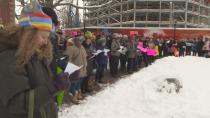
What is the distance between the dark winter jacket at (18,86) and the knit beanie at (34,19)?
0.61ft

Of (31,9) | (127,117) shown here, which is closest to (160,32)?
(127,117)

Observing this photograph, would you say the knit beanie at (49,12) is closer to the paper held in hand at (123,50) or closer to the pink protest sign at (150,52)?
the paper held in hand at (123,50)

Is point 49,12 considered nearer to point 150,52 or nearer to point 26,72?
point 26,72

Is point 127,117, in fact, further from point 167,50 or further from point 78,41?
point 167,50

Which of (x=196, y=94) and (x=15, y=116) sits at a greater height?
(x=15, y=116)

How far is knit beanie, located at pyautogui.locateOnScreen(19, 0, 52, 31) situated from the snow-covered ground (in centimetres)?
536

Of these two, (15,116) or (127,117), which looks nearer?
(15,116)

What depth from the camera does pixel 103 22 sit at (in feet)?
301

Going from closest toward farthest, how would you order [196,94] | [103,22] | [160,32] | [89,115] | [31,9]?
[31,9] < [89,115] < [196,94] < [160,32] < [103,22]

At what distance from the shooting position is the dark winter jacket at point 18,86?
2795mm

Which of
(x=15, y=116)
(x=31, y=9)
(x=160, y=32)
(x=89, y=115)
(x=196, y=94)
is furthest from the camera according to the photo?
(x=160, y=32)

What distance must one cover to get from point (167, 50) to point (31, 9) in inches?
954

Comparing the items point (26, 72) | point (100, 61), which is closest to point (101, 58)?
point (100, 61)

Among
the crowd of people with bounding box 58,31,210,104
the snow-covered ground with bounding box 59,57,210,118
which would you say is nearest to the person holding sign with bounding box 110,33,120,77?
the crowd of people with bounding box 58,31,210,104
